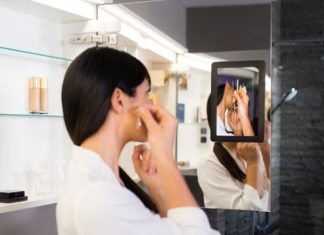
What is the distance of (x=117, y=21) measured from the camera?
1364mm

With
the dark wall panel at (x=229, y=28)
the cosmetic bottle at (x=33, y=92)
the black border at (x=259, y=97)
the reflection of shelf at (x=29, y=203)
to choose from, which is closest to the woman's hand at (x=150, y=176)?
the reflection of shelf at (x=29, y=203)

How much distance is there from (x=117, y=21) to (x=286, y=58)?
1.80ft

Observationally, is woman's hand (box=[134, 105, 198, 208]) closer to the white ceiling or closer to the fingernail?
the fingernail

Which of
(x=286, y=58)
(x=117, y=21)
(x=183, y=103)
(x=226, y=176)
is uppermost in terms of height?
(x=117, y=21)

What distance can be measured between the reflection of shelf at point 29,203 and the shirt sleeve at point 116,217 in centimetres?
41

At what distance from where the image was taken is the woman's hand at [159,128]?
0.71 m

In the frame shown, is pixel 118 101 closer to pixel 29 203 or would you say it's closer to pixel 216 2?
pixel 29 203

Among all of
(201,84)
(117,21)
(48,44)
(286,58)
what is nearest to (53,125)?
(48,44)

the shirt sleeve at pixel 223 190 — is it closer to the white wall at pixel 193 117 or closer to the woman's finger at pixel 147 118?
the white wall at pixel 193 117

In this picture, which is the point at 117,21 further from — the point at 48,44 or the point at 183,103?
the point at 183,103

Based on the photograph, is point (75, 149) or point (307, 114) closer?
point (75, 149)

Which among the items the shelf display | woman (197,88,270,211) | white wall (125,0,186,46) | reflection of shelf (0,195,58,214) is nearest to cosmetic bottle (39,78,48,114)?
the shelf display

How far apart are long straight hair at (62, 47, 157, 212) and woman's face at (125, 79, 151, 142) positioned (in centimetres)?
1

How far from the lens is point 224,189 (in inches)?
54.0
